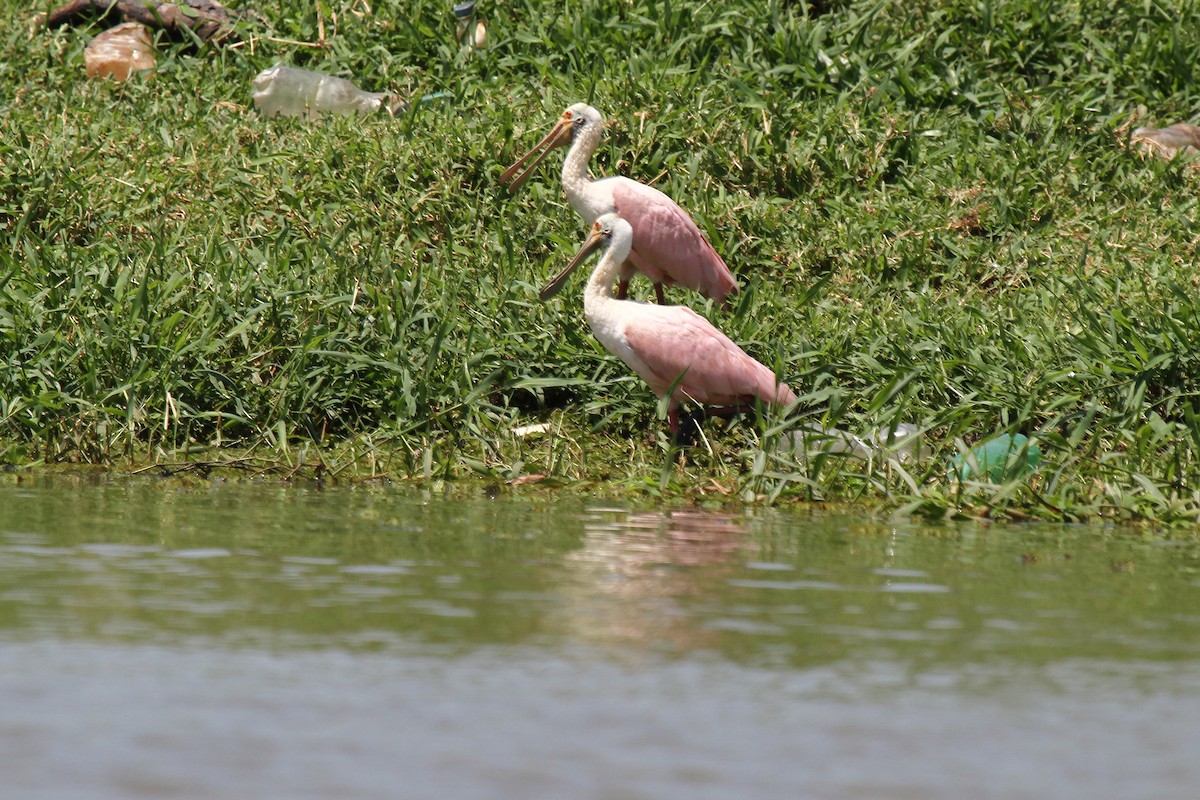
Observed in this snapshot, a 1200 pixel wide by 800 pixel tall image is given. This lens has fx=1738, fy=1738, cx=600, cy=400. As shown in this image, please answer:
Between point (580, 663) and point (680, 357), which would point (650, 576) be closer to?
point (580, 663)

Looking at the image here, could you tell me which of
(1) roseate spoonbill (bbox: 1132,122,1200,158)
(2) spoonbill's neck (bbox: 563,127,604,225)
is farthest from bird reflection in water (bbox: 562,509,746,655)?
(1) roseate spoonbill (bbox: 1132,122,1200,158)

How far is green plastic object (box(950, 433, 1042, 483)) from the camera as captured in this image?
18.2ft

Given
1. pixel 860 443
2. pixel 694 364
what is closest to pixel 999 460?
pixel 860 443

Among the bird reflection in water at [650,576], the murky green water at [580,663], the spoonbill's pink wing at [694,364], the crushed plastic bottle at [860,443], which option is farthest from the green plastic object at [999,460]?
the bird reflection in water at [650,576]

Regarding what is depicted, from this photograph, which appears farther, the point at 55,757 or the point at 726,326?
the point at 726,326

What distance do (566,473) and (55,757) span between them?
3464 mm

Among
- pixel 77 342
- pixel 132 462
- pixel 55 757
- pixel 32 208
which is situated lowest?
pixel 55 757

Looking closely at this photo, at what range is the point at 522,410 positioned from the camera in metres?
6.88

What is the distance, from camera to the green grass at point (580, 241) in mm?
6238

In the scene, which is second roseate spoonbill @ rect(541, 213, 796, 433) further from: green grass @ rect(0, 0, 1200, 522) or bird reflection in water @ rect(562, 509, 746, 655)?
bird reflection in water @ rect(562, 509, 746, 655)

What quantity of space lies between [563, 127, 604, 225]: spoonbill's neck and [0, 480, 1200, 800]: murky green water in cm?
275

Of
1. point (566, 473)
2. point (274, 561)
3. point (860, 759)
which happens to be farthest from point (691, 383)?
point (860, 759)

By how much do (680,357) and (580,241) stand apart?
1.85m

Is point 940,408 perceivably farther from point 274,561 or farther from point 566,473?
point 274,561
